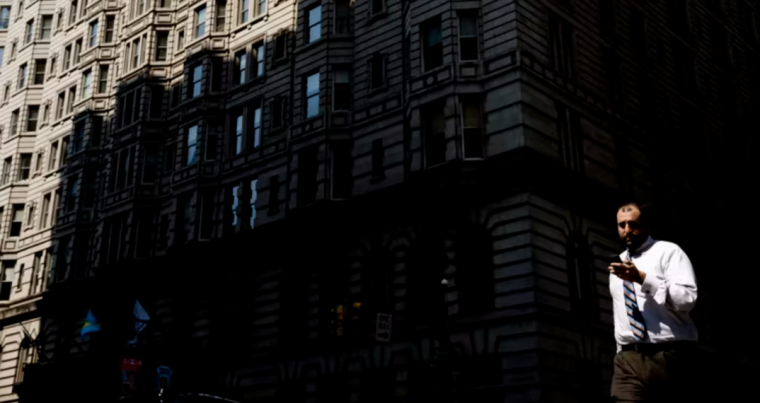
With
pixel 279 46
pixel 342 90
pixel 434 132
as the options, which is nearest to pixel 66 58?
pixel 279 46

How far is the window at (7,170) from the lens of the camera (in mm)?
53247

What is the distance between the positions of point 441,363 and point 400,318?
15.8ft

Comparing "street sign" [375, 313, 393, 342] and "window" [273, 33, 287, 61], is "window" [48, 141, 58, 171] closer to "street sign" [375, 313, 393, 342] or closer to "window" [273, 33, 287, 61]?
"window" [273, 33, 287, 61]

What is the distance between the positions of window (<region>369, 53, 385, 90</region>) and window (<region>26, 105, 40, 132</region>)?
3091 centimetres


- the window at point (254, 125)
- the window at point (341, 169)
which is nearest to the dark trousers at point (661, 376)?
the window at point (341, 169)

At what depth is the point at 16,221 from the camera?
51594mm

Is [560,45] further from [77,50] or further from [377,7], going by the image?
[77,50]

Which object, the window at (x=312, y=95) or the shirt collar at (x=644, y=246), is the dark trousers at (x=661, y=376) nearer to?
the shirt collar at (x=644, y=246)

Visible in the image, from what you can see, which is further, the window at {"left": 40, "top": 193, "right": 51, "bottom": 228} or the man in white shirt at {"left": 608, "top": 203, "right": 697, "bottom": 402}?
the window at {"left": 40, "top": 193, "right": 51, "bottom": 228}

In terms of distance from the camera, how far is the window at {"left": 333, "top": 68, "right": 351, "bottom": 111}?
33625 mm

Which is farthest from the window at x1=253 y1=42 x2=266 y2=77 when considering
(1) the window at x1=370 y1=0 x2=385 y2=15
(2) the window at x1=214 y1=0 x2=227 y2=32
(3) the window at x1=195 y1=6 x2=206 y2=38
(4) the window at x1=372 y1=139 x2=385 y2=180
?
(4) the window at x1=372 y1=139 x2=385 y2=180

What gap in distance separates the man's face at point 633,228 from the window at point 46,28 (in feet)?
183

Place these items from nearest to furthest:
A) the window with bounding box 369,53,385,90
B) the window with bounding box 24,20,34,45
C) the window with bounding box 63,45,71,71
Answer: the window with bounding box 369,53,385,90, the window with bounding box 63,45,71,71, the window with bounding box 24,20,34,45

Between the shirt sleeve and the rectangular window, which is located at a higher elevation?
the rectangular window
